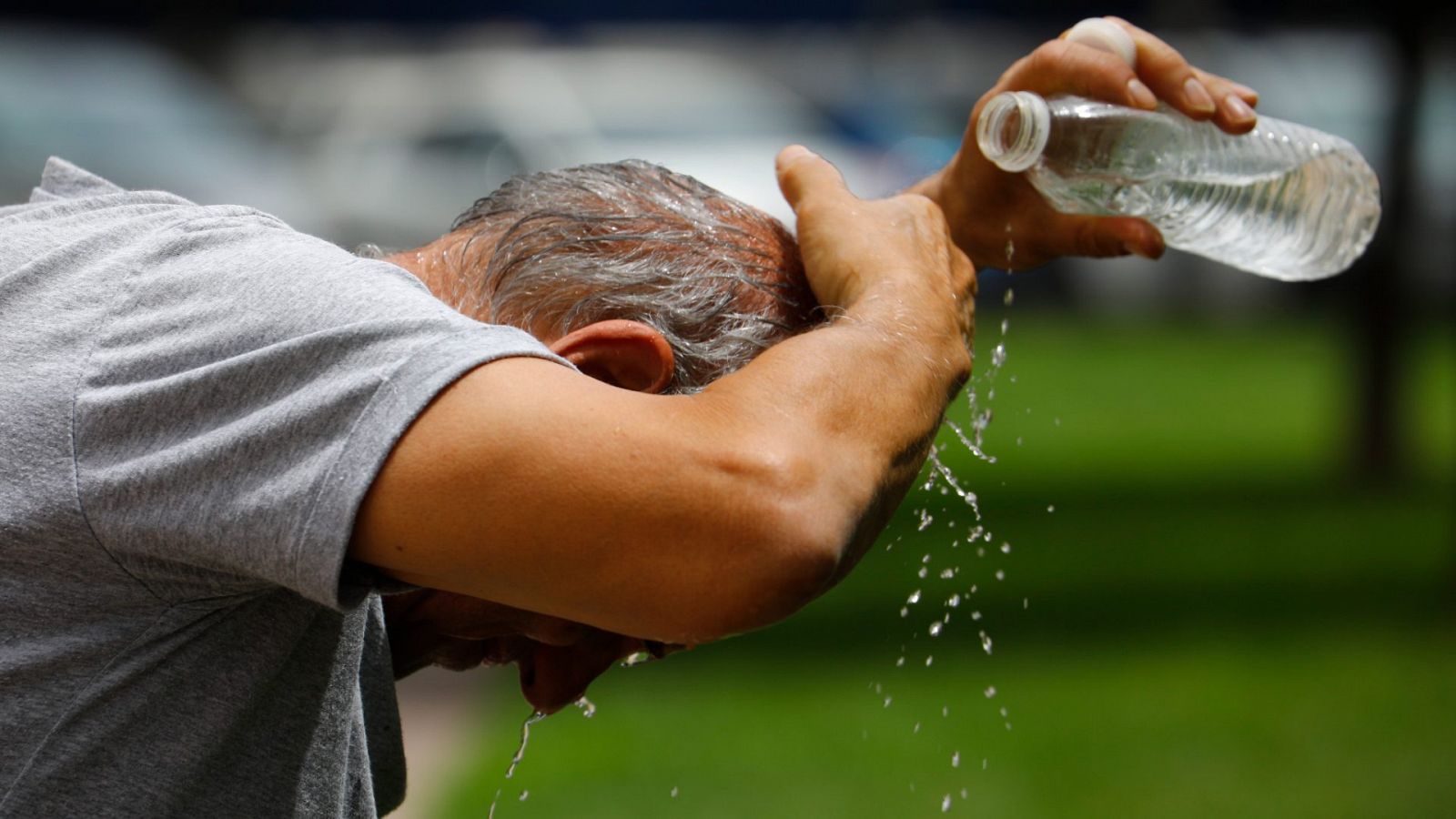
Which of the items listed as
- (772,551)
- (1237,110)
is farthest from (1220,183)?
(772,551)

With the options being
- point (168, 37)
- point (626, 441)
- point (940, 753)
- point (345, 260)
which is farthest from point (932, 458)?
point (168, 37)

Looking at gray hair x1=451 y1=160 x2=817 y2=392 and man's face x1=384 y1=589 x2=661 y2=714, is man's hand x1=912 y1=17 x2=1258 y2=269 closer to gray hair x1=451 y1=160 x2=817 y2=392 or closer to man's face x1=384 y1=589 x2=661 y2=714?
gray hair x1=451 y1=160 x2=817 y2=392

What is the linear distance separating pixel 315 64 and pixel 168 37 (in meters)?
1.77

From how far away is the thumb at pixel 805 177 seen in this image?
2.24m

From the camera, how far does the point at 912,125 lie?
17781 mm

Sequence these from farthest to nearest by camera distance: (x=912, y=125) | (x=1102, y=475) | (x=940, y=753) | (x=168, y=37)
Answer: (x=168, y=37), (x=912, y=125), (x=1102, y=475), (x=940, y=753)

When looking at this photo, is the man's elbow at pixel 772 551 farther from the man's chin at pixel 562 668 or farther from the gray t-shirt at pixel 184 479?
the man's chin at pixel 562 668

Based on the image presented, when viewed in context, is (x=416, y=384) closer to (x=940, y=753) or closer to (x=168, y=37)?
(x=940, y=753)

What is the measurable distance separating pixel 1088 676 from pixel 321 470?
548cm

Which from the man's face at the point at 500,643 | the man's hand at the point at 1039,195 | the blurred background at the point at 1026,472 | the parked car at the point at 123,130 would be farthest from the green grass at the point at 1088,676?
the parked car at the point at 123,130

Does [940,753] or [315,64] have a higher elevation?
[940,753]

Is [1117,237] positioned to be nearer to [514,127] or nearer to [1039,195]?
[1039,195]

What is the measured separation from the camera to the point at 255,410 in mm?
1591

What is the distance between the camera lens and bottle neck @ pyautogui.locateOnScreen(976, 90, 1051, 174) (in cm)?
244
